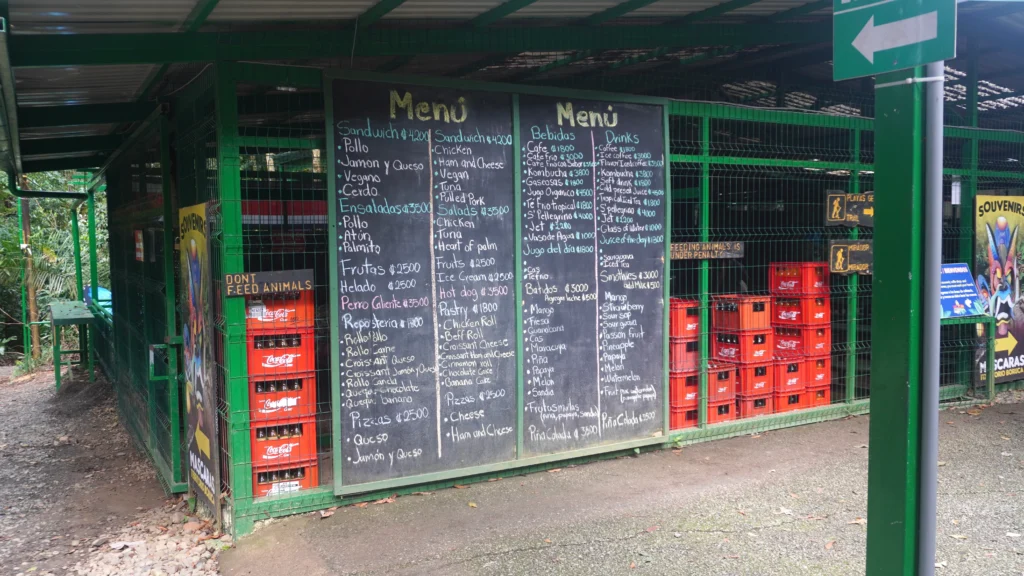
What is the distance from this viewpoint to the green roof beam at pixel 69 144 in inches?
325

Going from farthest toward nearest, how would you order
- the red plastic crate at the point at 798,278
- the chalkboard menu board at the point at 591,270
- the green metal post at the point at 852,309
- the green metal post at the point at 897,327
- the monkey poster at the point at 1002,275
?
1. the monkey poster at the point at 1002,275
2. the green metal post at the point at 852,309
3. the red plastic crate at the point at 798,278
4. the chalkboard menu board at the point at 591,270
5. the green metal post at the point at 897,327

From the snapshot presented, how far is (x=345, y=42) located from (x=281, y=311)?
6.30 ft

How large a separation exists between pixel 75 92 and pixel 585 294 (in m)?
4.68

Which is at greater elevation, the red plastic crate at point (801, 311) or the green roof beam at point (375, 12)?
the green roof beam at point (375, 12)

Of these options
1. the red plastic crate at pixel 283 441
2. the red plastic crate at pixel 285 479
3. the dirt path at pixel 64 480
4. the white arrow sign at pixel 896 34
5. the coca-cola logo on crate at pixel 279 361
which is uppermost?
the white arrow sign at pixel 896 34

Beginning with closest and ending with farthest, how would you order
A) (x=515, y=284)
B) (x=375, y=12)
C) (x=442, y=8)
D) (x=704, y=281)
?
(x=375, y=12), (x=442, y=8), (x=515, y=284), (x=704, y=281)

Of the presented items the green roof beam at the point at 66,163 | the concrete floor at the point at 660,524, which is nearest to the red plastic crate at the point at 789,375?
the concrete floor at the point at 660,524

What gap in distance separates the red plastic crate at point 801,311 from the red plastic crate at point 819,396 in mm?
697

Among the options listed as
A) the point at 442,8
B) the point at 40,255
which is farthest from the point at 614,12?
the point at 40,255

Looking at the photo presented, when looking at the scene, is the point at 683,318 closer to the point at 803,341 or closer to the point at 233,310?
the point at 803,341

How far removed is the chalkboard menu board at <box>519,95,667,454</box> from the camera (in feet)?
20.3

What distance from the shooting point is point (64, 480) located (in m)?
7.39

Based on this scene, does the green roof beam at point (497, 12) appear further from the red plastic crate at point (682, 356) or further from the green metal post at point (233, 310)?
the red plastic crate at point (682, 356)

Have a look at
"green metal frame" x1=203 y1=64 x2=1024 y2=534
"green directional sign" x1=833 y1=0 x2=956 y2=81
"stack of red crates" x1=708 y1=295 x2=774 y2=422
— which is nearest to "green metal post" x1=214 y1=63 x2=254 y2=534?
"green metal frame" x1=203 y1=64 x2=1024 y2=534
